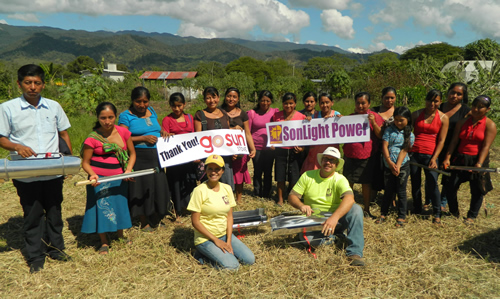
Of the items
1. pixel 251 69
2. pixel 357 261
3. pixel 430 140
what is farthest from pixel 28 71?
pixel 251 69

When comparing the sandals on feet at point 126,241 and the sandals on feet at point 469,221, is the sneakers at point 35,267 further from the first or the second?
the sandals on feet at point 469,221

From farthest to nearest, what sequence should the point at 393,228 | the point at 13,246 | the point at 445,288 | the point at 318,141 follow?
the point at 318,141 → the point at 393,228 → the point at 13,246 → the point at 445,288

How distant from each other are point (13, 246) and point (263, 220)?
11.6ft

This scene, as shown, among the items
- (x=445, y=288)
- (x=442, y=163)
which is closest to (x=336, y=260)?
(x=445, y=288)

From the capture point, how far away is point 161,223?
16.5 feet

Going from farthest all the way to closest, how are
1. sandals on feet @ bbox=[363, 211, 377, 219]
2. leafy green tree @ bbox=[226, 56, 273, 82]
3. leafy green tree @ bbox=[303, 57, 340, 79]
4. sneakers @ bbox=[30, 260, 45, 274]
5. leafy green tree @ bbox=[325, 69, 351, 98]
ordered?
1. leafy green tree @ bbox=[303, 57, 340, 79]
2. leafy green tree @ bbox=[226, 56, 273, 82]
3. leafy green tree @ bbox=[325, 69, 351, 98]
4. sandals on feet @ bbox=[363, 211, 377, 219]
5. sneakers @ bbox=[30, 260, 45, 274]

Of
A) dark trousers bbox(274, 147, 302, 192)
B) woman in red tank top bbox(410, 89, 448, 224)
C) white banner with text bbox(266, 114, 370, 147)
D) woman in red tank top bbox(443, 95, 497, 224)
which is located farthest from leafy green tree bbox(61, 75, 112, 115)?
woman in red tank top bbox(443, 95, 497, 224)

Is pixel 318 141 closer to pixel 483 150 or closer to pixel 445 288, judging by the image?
pixel 483 150

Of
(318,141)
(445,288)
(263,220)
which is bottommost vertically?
(445,288)

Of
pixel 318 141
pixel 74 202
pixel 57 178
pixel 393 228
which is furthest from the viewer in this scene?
pixel 74 202

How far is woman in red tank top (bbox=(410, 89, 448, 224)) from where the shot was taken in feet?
15.2

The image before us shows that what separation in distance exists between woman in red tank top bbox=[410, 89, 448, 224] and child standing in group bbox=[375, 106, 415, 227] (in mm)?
178

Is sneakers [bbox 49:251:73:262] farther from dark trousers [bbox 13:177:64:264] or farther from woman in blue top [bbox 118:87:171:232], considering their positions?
woman in blue top [bbox 118:87:171:232]

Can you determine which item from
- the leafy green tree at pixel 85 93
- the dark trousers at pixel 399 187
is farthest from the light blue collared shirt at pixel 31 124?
the leafy green tree at pixel 85 93
